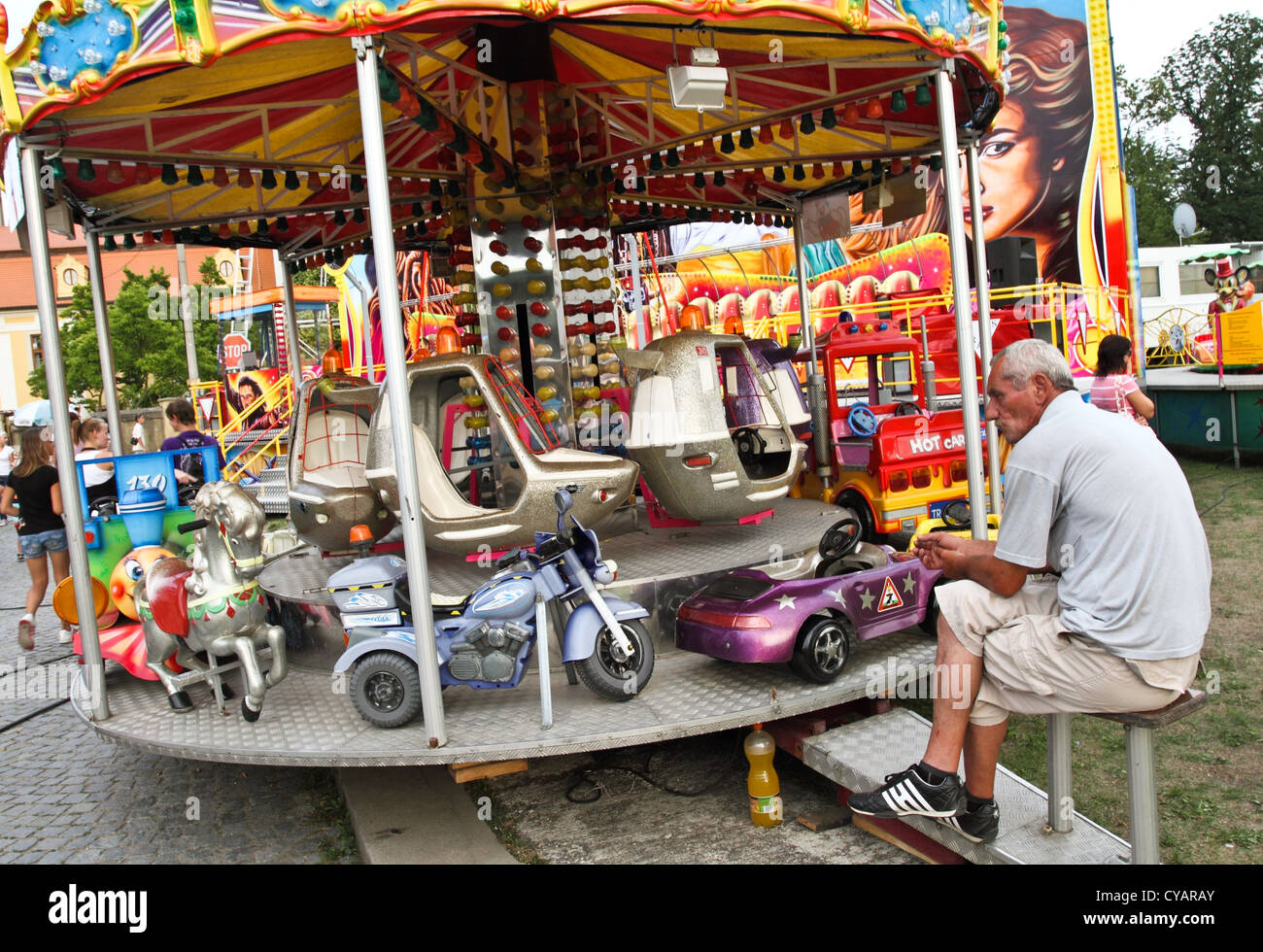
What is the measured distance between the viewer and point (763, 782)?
4.16 m

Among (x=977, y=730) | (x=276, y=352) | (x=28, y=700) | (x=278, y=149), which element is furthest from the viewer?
(x=276, y=352)

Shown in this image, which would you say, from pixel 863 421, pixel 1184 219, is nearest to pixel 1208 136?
pixel 1184 219

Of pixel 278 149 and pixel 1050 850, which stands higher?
pixel 278 149

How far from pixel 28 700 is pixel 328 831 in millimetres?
3889

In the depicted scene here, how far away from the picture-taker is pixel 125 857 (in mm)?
4402

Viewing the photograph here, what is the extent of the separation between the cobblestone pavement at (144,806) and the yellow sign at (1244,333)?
15.8 m

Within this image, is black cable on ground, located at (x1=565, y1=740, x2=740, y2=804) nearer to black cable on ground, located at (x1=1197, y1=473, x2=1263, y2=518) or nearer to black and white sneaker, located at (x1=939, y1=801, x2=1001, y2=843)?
black and white sneaker, located at (x1=939, y1=801, x2=1001, y2=843)

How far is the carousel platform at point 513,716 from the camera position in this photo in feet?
13.2

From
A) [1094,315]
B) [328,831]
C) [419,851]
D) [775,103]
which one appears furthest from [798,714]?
[1094,315]

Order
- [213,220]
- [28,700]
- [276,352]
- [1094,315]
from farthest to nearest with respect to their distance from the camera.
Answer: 1. [276,352]
2. [1094,315]
3. [213,220]
4. [28,700]

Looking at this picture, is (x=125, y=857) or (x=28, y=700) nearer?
(x=125, y=857)

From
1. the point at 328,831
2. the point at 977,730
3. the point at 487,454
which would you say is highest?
the point at 487,454

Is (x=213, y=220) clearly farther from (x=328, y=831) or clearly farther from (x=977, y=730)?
(x=977, y=730)

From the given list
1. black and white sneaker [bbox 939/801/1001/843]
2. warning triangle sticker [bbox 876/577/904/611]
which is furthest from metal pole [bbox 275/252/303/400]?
black and white sneaker [bbox 939/801/1001/843]
